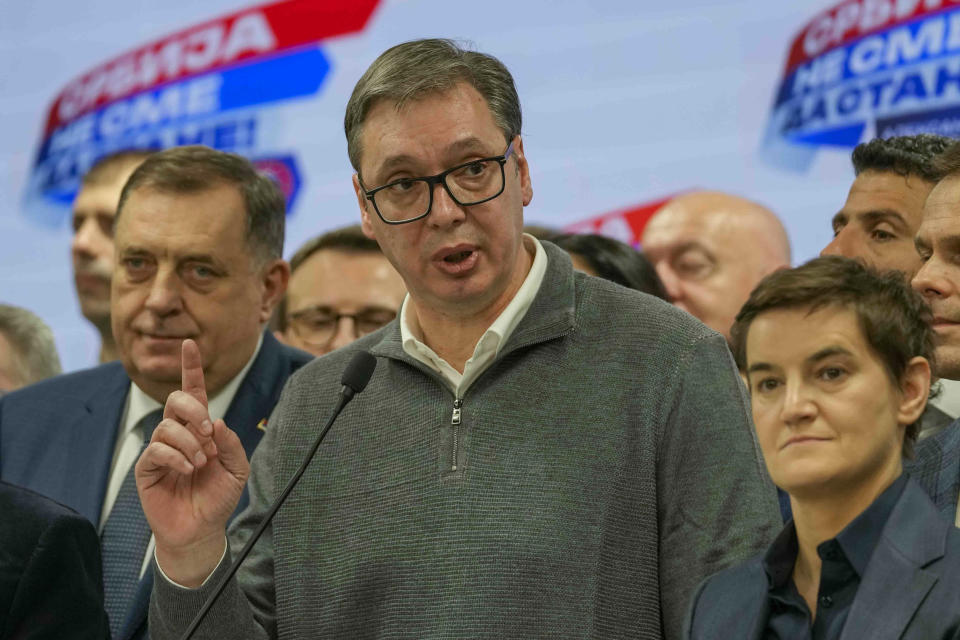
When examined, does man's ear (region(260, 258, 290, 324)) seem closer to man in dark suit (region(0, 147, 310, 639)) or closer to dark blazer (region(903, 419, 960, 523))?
man in dark suit (region(0, 147, 310, 639))

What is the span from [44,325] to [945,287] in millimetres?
3080

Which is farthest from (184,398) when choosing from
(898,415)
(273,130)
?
(273,130)

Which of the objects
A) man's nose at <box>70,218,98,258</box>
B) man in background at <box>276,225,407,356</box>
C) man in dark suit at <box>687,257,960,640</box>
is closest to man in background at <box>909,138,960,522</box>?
man in dark suit at <box>687,257,960,640</box>

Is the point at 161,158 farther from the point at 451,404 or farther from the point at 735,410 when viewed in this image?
the point at 735,410

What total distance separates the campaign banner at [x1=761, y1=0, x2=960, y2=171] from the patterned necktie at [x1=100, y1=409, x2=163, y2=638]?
2.37m

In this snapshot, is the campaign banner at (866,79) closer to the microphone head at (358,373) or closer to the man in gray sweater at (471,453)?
the man in gray sweater at (471,453)

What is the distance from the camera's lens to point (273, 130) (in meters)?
5.35

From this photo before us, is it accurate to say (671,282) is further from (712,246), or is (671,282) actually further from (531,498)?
(531,498)

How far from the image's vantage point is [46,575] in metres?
2.30

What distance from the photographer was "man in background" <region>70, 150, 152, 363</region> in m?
4.50

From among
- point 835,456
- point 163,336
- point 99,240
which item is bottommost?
point 835,456

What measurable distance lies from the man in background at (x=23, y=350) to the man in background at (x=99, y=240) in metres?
0.16

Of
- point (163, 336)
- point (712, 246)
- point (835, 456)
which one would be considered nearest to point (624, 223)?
point (712, 246)

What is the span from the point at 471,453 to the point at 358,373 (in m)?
0.23
